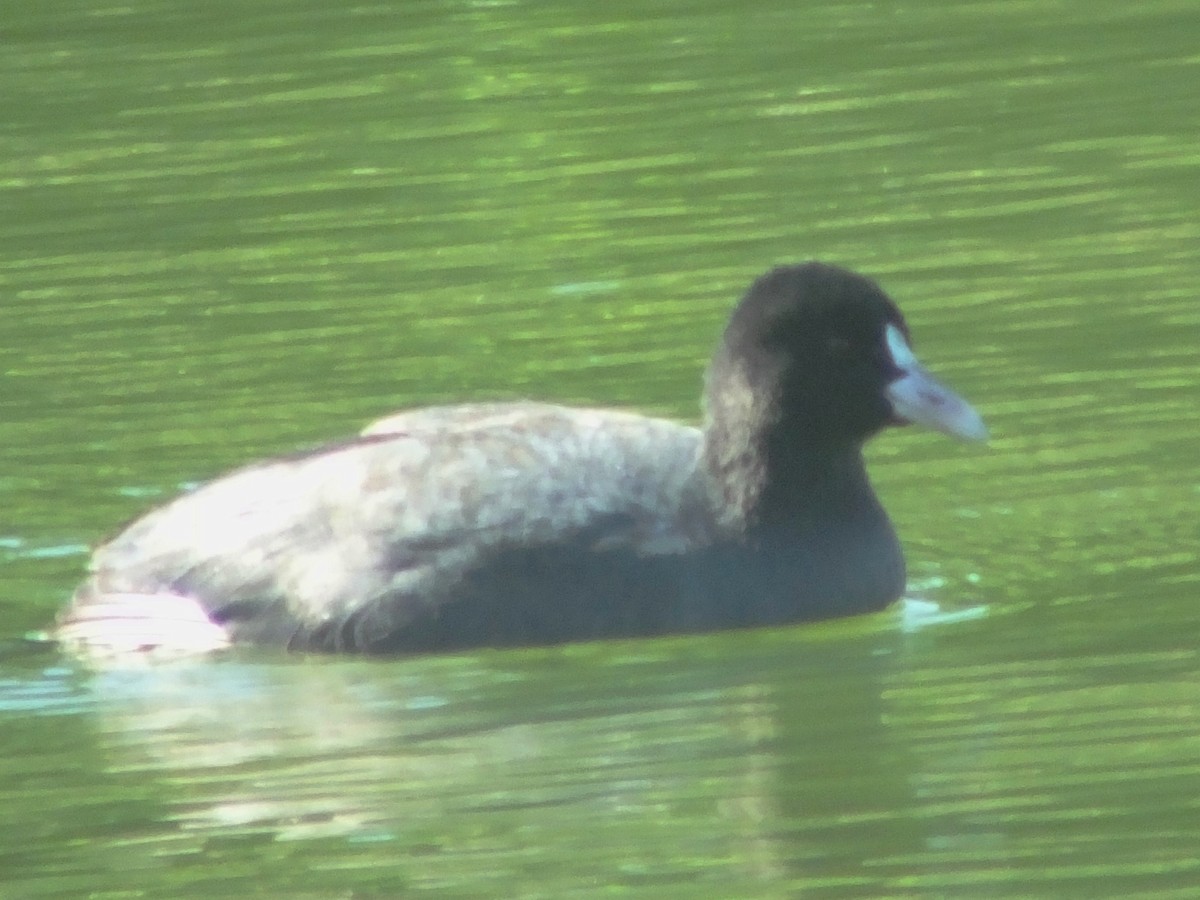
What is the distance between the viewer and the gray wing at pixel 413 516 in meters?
9.65

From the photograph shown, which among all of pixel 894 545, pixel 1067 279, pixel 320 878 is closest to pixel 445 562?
pixel 894 545

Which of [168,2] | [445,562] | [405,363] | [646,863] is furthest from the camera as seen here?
[168,2]

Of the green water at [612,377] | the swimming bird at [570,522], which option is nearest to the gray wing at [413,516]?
the swimming bird at [570,522]

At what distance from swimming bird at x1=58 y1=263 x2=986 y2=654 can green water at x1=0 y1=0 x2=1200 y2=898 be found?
0.15 m

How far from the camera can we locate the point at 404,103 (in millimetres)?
17078

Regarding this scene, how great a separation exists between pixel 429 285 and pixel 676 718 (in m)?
5.01

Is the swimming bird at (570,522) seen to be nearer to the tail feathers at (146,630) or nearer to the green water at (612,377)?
the tail feathers at (146,630)

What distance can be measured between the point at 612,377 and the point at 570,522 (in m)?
2.60

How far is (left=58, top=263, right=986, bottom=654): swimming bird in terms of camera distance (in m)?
9.63

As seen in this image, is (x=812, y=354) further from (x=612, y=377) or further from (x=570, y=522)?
(x=612, y=377)

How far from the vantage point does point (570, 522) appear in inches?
380

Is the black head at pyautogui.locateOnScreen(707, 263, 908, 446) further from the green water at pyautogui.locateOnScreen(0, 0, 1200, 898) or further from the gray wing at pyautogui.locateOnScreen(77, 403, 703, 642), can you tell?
the green water at pyautogui.locateOnScreen(0, 0, 1200, 898)

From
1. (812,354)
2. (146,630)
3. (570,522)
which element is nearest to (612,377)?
(812,354)

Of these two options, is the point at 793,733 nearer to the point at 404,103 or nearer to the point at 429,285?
the point at 429,285
